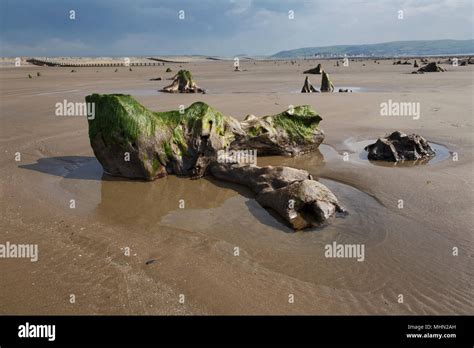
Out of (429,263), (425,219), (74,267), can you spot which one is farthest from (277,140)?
(74,267)

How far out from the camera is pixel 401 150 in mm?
8969

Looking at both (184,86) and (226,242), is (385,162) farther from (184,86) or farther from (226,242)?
(184,86)

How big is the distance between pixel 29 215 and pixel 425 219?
6170 mm

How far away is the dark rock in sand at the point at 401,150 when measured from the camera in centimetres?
883

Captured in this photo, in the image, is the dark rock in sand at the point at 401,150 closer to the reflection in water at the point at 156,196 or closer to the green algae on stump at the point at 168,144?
the reflection in water at the point at 156,196

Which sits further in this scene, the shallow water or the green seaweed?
the green seaweed

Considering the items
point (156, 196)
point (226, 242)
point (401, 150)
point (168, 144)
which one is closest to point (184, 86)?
point (168, 144)

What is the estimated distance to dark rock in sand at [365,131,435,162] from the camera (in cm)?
883

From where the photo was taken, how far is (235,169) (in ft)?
25.3

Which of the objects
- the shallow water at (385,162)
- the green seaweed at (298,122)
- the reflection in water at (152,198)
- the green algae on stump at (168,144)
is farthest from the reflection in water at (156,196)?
the green seaweed at (298,122)

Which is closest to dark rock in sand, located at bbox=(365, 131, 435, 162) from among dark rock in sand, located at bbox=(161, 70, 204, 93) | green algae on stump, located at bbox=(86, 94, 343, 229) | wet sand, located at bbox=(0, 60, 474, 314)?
wet sand, located at bbox=(0, 60, 474, 314)

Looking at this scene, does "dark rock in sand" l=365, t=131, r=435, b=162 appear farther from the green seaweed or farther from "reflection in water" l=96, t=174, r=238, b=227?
"reflection in water" l=96, t=174, r=238, b=227
